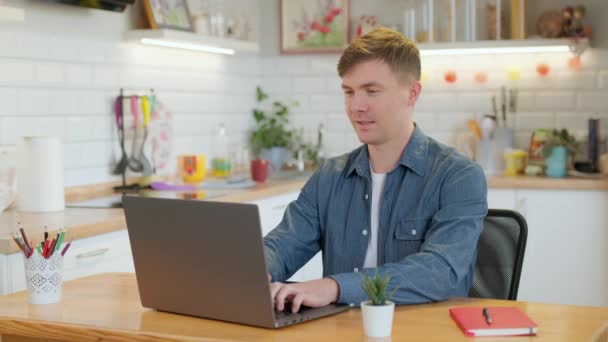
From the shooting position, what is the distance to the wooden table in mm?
1859

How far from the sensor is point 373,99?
2414mm

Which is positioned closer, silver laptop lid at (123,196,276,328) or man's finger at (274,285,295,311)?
silver laptop lid at (123,196,276,328)

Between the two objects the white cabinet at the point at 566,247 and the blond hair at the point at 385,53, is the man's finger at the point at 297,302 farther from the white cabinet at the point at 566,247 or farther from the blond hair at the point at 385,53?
the white cabinet at the point at 566,247

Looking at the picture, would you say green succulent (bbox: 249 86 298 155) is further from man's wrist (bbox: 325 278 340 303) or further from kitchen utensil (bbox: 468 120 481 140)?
man's wrist (bbox: 325 278 340 303)

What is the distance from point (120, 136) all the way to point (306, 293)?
8.04 ft

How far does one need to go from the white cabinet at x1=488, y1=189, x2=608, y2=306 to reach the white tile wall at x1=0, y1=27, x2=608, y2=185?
1.88 feet

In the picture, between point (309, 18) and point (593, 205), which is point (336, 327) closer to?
point (593, 205)

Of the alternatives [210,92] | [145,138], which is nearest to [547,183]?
[210,92]

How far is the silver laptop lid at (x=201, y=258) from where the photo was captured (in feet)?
6.14

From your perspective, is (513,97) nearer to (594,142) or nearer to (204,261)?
(594,142)

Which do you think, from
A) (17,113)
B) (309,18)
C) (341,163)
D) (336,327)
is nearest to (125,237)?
(17,113)

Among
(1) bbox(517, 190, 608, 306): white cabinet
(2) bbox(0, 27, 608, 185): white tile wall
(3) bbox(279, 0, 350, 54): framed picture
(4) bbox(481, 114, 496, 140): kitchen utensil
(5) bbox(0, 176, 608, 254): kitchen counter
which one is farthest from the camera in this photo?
(3) bbox(279, 0, 350, 54): framed picture

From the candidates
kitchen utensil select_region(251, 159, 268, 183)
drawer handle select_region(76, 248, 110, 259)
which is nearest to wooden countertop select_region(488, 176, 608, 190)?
kitchen utensil select_region(251, 159, 268, 183)

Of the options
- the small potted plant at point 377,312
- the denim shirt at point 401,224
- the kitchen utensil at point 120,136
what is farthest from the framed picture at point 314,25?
the small potted plant at point 377,312
